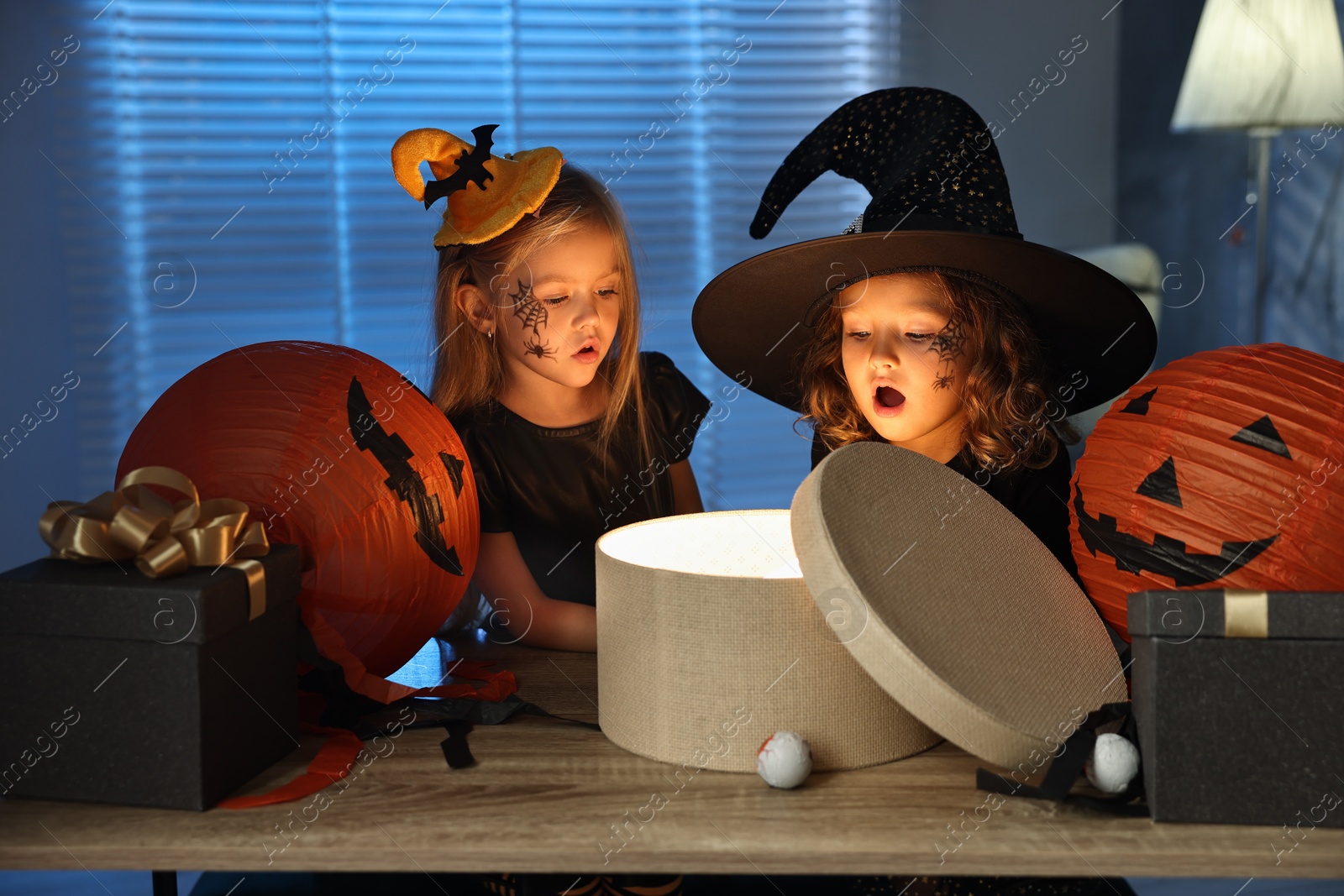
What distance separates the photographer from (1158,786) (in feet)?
2.21

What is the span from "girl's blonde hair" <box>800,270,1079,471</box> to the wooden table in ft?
1.63

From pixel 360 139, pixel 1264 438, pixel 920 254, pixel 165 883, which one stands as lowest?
pixel 165 883

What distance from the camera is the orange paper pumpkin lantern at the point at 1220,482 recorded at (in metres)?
0.73

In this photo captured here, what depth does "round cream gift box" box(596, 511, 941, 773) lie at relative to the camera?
0.74 m

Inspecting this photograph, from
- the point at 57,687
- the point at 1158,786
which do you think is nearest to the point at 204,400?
the point at 57,687

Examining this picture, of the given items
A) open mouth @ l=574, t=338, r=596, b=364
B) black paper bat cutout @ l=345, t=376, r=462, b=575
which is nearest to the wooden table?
black paper bat cutout @ l=345, t=376, r=462, b=575

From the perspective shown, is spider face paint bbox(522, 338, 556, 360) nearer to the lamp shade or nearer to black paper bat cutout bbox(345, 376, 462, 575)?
black paper bat cutout bbox(345, 376, 462, 575)

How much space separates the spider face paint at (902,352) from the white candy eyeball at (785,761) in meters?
0.47

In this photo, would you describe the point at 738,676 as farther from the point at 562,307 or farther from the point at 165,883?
the point at 562,307

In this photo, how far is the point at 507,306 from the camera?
122 centimetres

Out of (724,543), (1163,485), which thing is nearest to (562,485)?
(724,543)

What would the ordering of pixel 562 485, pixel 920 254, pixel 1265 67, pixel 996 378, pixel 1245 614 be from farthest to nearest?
pixel 1265 67 → pixel 562 485 → pixel 996 378 → pixel 920 254 → pixel 1245 614

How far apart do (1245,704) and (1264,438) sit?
0.21m

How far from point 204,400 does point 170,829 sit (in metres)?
0.34
